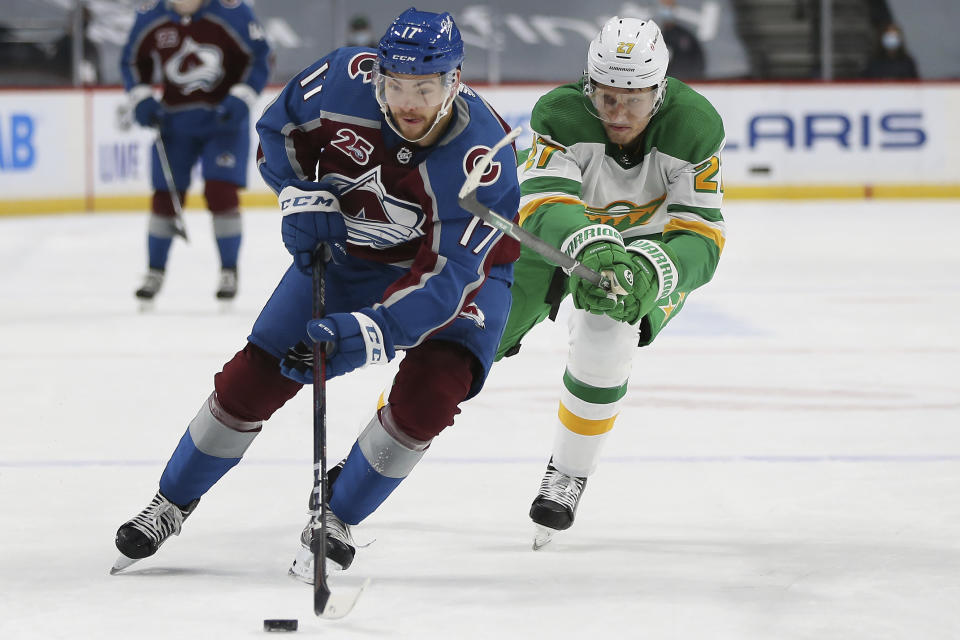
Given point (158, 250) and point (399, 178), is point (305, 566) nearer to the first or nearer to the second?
point (399, 178)

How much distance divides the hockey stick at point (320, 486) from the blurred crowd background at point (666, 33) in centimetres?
744

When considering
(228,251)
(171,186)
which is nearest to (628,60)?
(228,251)

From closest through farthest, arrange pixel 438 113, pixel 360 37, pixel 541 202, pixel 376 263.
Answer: pixel 438 113, pixel 376 263, pixel 541 202, pixel 360 37

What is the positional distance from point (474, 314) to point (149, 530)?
0.63 metres

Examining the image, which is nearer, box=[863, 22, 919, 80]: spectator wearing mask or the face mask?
the face mask

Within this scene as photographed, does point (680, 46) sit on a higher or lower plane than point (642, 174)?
lower

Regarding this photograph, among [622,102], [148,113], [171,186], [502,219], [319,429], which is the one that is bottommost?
[171,186]

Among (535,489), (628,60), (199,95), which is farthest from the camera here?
(199,95)

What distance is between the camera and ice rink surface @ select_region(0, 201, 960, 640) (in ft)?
7.26

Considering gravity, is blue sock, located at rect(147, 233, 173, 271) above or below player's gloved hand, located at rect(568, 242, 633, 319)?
below

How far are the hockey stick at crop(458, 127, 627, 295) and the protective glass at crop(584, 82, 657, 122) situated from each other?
0.34 metres

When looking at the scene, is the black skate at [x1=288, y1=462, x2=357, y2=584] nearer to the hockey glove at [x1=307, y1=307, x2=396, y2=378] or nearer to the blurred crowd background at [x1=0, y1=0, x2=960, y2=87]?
the hockey glove at [x1=307, y1=307, x2=396, y2=378]

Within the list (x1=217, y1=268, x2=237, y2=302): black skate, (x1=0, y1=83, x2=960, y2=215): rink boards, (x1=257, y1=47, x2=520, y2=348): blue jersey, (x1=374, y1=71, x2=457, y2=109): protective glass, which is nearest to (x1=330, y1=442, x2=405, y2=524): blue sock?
(x1=257, y1=47, x2=520, y2=348): blue jersey

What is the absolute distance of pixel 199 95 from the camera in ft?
19.1
